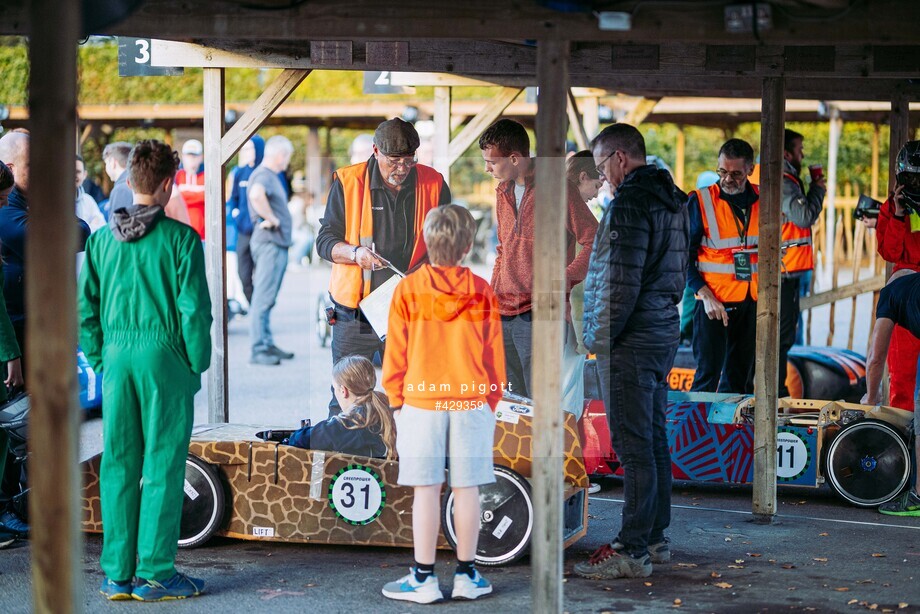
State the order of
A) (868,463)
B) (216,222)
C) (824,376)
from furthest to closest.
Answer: (824,376), (216,222), (868,463)

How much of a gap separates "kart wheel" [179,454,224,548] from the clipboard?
1008 mm

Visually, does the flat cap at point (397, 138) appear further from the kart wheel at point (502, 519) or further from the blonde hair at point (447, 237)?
the kart wheel at point (502, 519)

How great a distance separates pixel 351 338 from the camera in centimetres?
622

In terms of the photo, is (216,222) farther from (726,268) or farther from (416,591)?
(726,268)

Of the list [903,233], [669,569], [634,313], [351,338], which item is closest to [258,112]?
[351,338]

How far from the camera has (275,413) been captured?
32.1 feet

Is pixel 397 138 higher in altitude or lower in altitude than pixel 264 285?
higher

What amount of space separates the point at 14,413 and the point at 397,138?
2204 mm

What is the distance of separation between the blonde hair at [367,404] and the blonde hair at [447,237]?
881mm

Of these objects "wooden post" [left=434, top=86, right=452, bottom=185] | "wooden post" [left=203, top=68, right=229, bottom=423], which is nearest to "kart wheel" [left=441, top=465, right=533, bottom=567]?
"wooden post" [left=203, top=68, right=229, bottom=423]

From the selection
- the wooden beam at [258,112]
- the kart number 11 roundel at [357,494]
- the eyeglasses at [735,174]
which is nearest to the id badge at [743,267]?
the eyeglasses at [735,174]

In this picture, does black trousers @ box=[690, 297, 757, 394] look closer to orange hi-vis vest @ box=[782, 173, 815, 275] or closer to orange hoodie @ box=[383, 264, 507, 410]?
orange hi-vis vest @ box=[782, 173, 815, 275]

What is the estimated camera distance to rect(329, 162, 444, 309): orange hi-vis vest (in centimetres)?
611

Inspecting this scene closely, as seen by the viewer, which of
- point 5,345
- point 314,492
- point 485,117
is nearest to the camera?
point 5,345
